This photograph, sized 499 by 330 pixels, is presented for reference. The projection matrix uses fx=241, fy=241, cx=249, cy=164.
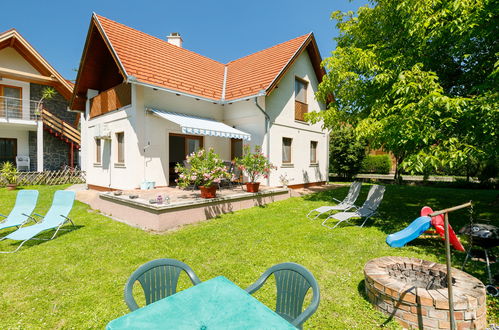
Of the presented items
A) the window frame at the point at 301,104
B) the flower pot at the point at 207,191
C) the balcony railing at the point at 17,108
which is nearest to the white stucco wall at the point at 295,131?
the window frame at the point at 301,104

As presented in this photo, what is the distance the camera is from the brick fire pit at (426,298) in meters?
3.66

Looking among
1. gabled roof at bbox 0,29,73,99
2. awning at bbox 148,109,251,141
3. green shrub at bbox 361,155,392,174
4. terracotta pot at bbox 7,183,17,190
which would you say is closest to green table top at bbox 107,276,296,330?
awning at bbox 148,109,251,141

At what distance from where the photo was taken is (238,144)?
18.5m

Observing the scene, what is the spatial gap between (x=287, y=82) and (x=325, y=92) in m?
4.07

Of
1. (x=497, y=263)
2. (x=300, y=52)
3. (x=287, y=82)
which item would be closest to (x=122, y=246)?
(x=497, y=263)

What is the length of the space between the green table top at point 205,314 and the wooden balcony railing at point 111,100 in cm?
1483

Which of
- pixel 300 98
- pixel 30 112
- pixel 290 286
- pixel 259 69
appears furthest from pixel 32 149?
pixel 290 286

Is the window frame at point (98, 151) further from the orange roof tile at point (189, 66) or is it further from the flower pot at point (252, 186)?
the flower pot at point (252, 186)

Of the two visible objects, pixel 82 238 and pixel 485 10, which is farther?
pixel 82 238

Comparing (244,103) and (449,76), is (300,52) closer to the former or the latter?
(244,103)

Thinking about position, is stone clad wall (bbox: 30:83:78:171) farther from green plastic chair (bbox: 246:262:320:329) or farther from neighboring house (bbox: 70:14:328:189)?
green plastic chair (bbox: 246:262:320:329)

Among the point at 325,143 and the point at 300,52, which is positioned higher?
the point at 300,52

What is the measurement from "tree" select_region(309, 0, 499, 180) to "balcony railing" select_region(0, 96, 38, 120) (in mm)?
28434

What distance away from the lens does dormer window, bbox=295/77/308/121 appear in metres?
19.5
